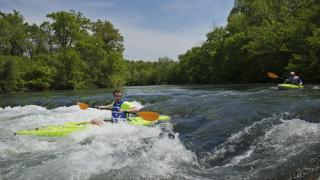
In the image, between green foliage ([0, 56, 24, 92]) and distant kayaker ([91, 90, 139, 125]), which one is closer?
distant kayaker ([91, 90, 139, 125])

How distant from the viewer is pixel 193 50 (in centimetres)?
6994

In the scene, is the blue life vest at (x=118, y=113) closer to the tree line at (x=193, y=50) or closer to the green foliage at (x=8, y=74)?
the tree line at (x=193, y=50)

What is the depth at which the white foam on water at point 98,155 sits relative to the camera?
720 cm

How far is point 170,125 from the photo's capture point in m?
12.5

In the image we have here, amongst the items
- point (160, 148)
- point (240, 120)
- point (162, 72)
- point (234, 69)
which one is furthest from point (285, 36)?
point (162, 72)

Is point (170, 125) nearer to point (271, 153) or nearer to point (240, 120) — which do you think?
point (240, 120)

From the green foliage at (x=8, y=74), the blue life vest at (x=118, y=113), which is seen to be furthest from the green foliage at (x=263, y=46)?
the green foliage at (x=8, y=74)

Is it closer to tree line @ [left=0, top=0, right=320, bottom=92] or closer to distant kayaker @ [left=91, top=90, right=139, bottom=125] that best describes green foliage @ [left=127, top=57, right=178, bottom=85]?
tree line @ [left=0, top=0, right=320, bottom=92]

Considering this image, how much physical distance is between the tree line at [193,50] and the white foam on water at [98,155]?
77.5 feet

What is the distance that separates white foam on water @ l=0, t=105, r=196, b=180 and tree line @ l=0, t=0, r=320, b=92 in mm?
23635

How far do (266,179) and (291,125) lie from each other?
3794 mm

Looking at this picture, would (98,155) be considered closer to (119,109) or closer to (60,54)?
(119,109)

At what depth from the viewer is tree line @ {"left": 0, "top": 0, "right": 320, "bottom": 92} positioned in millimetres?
36031

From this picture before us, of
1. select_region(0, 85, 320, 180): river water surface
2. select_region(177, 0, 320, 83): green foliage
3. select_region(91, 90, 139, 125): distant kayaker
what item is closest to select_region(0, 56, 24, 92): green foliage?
select_region(177, 0, 320, 83): green foliage
